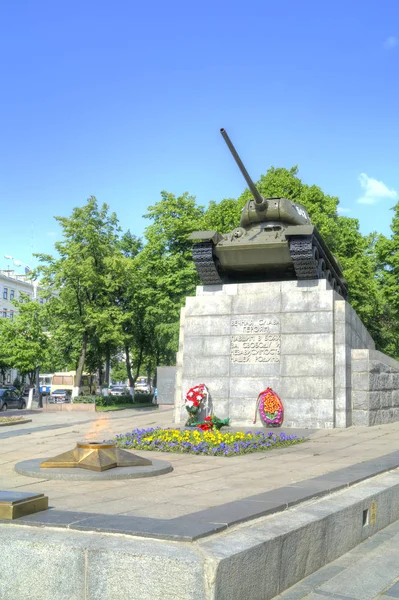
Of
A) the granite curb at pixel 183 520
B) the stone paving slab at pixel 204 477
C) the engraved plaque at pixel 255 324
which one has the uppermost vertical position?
the engraved plaque at pixel 255 324

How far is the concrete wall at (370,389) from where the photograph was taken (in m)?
16.0

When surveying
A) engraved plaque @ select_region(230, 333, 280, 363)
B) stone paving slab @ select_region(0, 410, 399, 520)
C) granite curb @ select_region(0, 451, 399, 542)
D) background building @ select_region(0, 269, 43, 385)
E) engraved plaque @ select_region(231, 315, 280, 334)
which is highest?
background building @ select_region(0, 269, 43, 385)

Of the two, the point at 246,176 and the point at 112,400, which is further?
the point at 112,400

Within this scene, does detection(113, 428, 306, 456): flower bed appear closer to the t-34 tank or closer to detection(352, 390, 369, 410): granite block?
detection(352, 390, 369, 410): granite block

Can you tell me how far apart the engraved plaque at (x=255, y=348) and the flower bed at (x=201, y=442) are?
4.04 meters

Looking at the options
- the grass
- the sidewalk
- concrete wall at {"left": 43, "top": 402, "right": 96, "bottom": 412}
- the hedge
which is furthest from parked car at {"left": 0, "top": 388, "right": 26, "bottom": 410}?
the sidewalk

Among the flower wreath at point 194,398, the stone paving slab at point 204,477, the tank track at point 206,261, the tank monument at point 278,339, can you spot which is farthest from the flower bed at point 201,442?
the tank track at point 206,261

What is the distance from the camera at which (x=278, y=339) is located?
16.3 metres

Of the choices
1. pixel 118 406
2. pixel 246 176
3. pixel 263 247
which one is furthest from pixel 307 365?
pixel 118 406

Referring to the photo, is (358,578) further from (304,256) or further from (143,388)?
(143,388)

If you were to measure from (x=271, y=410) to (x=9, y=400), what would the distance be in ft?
79.5

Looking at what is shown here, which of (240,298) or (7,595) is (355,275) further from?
(7,595)

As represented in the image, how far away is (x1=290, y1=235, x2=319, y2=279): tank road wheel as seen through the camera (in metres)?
15.9

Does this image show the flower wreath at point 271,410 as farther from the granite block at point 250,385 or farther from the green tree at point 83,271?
the green tree at point 83,271
